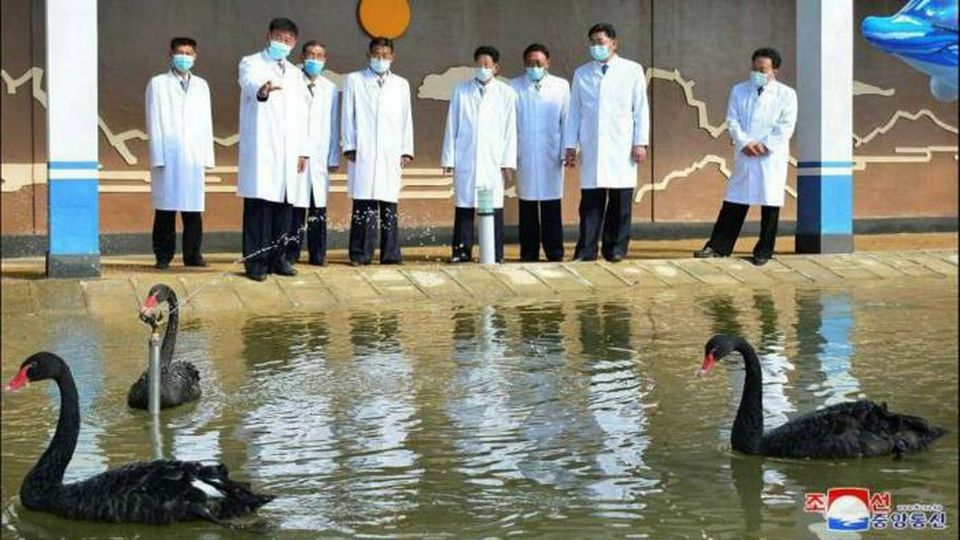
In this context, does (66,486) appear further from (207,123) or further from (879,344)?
(207,123)

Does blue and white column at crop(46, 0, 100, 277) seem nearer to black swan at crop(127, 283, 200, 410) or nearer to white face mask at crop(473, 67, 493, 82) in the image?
white face mask at crop(473, 67, 493, 82)

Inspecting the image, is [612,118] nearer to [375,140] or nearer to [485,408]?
[375,140]

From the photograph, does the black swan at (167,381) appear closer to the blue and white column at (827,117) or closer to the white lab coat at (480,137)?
the white lab coat at (480,137)

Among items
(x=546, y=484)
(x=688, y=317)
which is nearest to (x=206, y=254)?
(x=688, y=317)

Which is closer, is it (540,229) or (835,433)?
(835,433)

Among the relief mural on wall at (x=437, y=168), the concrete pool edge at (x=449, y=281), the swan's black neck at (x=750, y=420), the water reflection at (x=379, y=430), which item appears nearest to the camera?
the water reflection at (x=379, y=430)

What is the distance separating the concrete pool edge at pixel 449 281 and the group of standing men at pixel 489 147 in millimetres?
534

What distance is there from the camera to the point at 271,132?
39.3 feet

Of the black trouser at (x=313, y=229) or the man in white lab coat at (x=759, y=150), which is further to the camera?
the man in white lab coat at (x=759, y=150)

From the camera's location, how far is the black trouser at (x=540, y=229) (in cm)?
1356

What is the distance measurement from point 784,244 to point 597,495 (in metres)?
11.0

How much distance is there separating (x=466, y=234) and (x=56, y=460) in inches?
332

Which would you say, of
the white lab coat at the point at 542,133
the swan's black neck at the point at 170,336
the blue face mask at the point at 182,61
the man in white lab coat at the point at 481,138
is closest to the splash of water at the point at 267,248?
the man in white lab coat at the point at 481,138

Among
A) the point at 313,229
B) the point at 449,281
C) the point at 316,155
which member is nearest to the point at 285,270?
the point at 449,281
